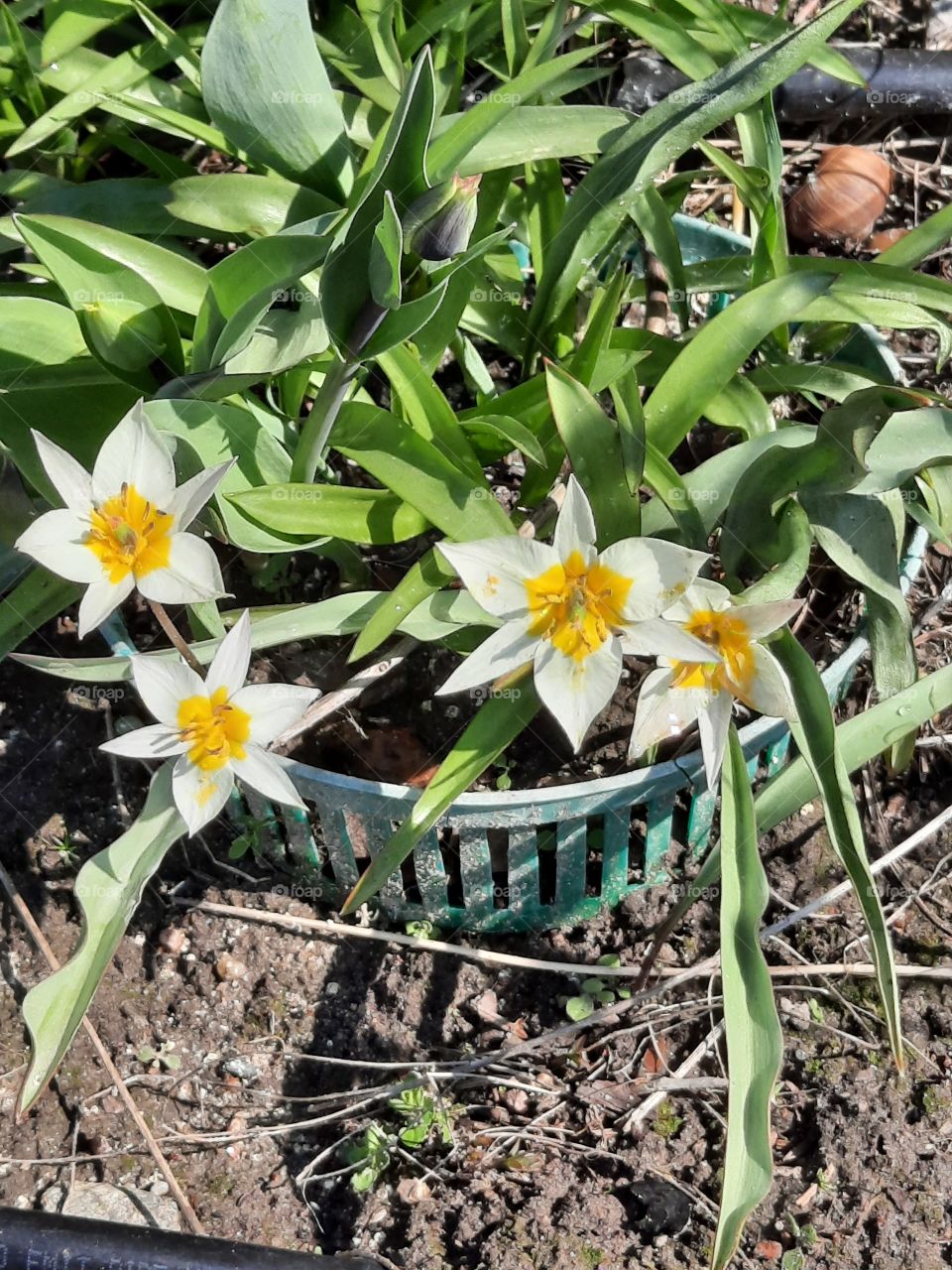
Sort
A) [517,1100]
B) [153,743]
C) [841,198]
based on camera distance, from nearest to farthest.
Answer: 1. [153,743]
2. [517,1100]
3. [841,198]

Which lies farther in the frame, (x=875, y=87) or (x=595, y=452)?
(x=875, y=87)

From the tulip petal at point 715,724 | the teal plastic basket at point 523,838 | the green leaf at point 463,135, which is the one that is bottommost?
the teal plastic basket at point 523,838

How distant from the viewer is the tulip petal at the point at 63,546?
1.02 m

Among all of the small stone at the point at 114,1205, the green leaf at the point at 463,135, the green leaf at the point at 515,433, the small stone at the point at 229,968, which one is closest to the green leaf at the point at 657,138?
the green leaf at the point at 463,135

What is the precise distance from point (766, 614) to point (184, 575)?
1.72 ft

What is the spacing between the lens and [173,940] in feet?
5.45

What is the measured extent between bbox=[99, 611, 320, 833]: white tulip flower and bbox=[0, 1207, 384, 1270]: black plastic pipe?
0.48 meters

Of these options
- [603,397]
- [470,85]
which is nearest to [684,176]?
[603,397]

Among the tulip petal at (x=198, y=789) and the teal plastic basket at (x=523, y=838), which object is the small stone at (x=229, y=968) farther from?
the tulip petal at (x=198, y=789)

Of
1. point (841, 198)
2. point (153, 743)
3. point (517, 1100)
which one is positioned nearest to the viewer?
point (153, 743)

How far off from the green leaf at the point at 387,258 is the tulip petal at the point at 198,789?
0.45 metres

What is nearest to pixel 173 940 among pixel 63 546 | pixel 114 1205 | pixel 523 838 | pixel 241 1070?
pixel 241 1070

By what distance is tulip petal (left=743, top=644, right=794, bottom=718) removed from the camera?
103 centimetres

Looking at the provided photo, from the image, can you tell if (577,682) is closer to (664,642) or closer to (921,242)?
(664,642)
